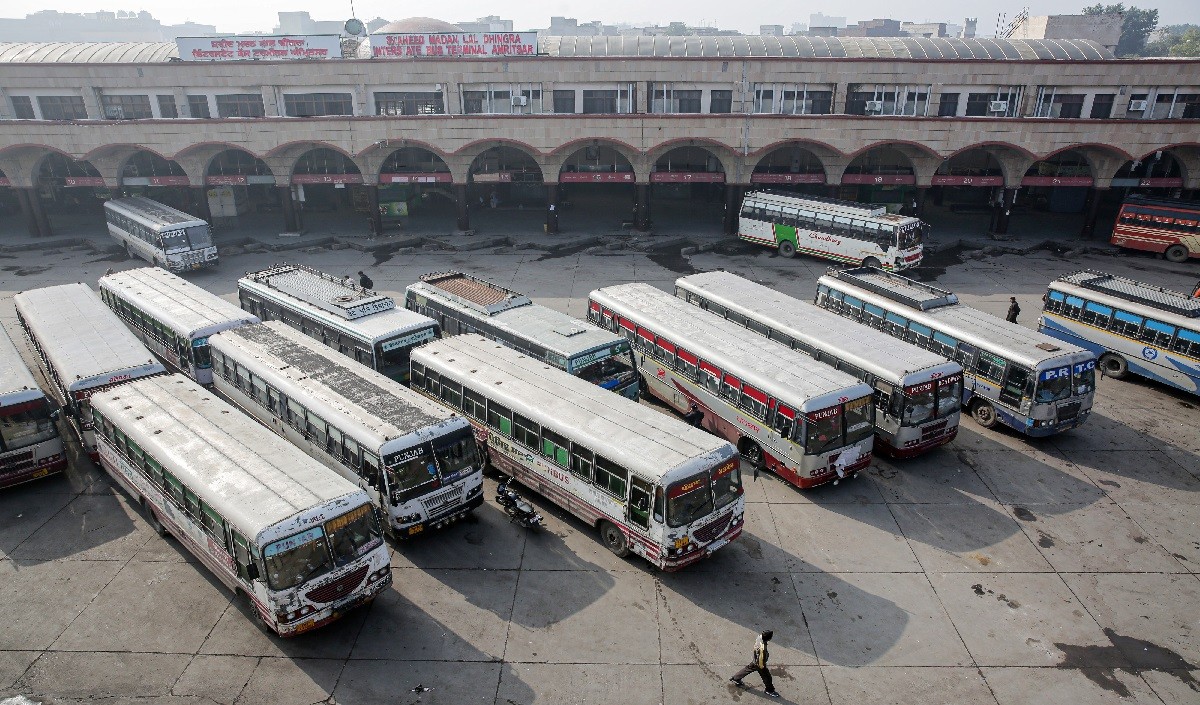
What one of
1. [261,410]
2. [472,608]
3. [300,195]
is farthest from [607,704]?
[300,195]

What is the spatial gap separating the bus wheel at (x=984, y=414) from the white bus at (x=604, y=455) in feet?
35.5

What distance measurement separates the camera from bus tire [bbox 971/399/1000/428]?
2189cm

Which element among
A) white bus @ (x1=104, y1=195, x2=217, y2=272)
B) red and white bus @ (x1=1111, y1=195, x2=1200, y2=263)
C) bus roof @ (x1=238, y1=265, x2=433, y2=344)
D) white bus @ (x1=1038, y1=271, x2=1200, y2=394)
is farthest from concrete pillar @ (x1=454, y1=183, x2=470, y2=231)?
red and white bus @ (x1=1111, y1=195, x2=1200, y2=263)

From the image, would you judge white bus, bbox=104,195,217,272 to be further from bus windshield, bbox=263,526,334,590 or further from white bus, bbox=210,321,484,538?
bus windshield, bbox=263,526,334,590

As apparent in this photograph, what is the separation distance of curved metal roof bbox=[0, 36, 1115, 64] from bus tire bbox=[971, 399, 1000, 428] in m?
27.4

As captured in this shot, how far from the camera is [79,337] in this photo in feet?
72.0

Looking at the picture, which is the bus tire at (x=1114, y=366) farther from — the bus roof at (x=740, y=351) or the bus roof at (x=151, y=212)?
the bus roof at (x=151, y=212)

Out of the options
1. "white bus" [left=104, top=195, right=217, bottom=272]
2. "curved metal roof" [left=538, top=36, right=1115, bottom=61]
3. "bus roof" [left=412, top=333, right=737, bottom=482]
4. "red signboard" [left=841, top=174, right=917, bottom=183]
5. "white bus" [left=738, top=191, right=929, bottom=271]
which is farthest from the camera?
"red signboard" [left=841, top=174, right=917, bottom=183]

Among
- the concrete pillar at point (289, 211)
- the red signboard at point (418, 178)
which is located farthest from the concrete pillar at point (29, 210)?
the red signboard at point (418, 178)

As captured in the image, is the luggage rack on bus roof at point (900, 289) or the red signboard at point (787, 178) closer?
the luggage rack on bus roof at point (900, 289)

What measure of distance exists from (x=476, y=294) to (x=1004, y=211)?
35685mm

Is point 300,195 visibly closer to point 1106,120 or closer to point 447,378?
point 447,378

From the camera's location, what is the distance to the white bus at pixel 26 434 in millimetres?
18281

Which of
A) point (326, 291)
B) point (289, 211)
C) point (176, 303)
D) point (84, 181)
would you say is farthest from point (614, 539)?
point (84, 181)
